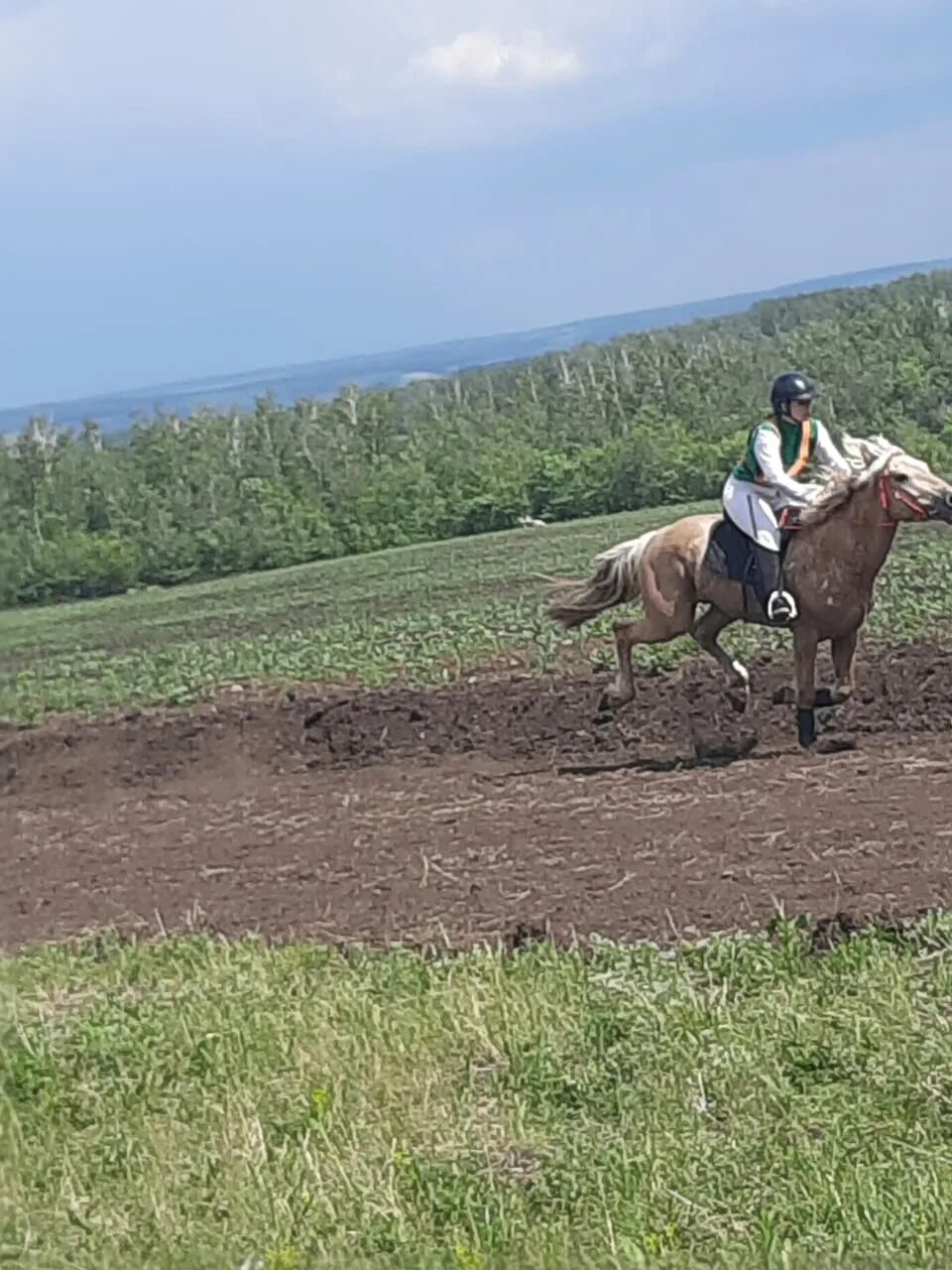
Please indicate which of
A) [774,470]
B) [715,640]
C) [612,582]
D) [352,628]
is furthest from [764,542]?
[352,628]

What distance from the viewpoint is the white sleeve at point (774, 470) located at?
12.2 metres

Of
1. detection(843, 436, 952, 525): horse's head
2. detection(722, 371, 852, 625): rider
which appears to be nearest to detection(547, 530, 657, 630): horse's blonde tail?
detection(722, 371, 852, 625): rider

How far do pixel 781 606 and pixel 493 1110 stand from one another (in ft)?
22.7

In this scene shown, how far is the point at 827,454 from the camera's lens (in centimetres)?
1228

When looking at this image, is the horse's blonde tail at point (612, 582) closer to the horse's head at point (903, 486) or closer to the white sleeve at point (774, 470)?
the white sleeve at point (774, 470)

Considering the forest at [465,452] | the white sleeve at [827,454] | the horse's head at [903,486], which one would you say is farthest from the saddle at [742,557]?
the forest at [465,452]

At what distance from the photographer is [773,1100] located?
5.58 metres

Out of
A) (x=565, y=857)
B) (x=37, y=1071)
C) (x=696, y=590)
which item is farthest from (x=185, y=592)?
(x=37, y=1071)

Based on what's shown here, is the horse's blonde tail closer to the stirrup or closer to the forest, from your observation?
the stirrup

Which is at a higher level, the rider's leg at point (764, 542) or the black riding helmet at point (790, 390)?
the black riding helmet at point (790, 390)

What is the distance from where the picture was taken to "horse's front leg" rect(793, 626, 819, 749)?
12.4 meters

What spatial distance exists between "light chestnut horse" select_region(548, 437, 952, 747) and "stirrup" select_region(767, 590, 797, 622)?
8 centimetres

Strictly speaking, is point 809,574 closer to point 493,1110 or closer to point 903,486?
point 903,486

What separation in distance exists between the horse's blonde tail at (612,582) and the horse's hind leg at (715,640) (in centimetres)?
51
